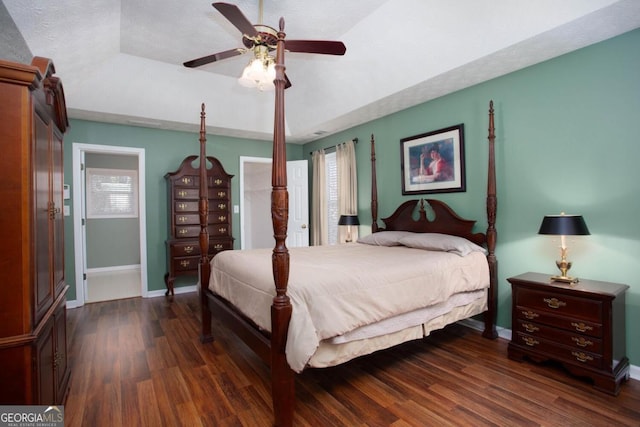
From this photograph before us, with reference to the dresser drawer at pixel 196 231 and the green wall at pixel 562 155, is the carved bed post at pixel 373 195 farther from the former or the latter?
the dresser drawer at pixel 196 231

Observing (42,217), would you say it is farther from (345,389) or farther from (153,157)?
(153,157)

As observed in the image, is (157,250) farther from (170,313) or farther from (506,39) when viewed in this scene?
(506,39)

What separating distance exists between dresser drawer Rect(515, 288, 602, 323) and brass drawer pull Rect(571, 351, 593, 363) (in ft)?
0.85

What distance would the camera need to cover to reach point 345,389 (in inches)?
88.7

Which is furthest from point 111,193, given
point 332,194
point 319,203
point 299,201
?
point 332,194

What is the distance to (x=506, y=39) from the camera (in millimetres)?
2574

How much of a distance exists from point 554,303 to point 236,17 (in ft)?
10.3

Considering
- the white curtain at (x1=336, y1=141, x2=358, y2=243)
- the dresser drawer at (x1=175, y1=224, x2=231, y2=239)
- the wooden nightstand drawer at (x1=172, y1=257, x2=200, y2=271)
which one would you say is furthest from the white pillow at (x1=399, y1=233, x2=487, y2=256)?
the wooden nightstand drawer at (x1=172, y1=257, x2=200, y2=271)

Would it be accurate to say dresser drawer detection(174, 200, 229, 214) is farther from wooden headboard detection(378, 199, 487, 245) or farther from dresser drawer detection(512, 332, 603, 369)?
dresser drawer detection(512, 332, 603, 369)

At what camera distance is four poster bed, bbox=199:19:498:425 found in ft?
5.97

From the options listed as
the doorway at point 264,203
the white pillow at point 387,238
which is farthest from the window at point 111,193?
the white pillow at point 387,238

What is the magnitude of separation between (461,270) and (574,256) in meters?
0.93

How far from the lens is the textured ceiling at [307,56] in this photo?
94.9 inches

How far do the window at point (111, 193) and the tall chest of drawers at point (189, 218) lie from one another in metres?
2.86
